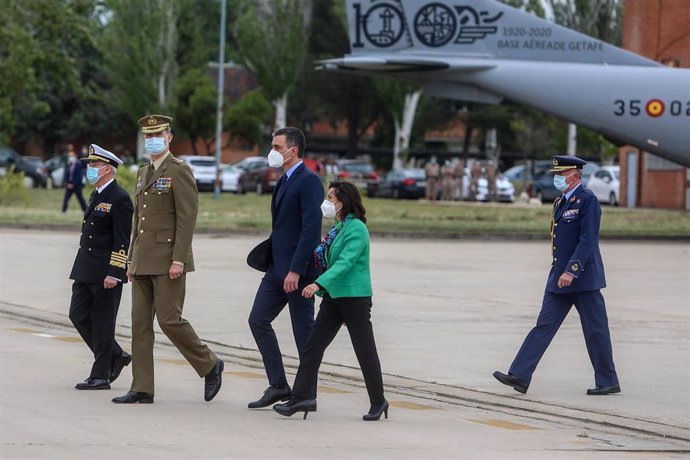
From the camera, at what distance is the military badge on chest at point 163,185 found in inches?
418

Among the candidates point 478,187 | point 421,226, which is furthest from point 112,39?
point 421,226

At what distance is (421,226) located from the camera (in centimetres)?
3600

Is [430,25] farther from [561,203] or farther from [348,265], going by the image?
[348,265]

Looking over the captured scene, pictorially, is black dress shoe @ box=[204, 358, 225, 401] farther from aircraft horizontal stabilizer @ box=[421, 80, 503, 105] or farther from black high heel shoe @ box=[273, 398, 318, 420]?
aircraft horizontal stabilizer @ box=[421, 80, 503, 105]

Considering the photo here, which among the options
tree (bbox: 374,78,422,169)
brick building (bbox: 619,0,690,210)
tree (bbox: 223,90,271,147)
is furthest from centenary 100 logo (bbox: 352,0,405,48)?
tree (bbox: 223,90,271,147)

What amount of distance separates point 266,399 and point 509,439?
180 cm

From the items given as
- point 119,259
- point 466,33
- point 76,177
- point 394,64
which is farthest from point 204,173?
point 119,259

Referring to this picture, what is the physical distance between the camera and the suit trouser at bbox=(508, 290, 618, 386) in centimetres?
1166

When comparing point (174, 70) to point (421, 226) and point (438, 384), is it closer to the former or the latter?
point (421, 226)

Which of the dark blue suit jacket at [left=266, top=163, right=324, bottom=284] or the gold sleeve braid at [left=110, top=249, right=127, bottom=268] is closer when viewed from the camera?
the dark blue suit jacket at [left=266, top=163, right=324, bottom=284]

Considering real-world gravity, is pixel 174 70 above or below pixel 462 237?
above

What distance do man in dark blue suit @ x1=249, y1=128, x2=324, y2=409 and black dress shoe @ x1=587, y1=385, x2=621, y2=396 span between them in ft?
7.69

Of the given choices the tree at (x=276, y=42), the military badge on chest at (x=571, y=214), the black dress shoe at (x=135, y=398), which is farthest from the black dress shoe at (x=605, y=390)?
the tree at (x=276, y=42)

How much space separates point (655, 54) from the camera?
47.3 metres
